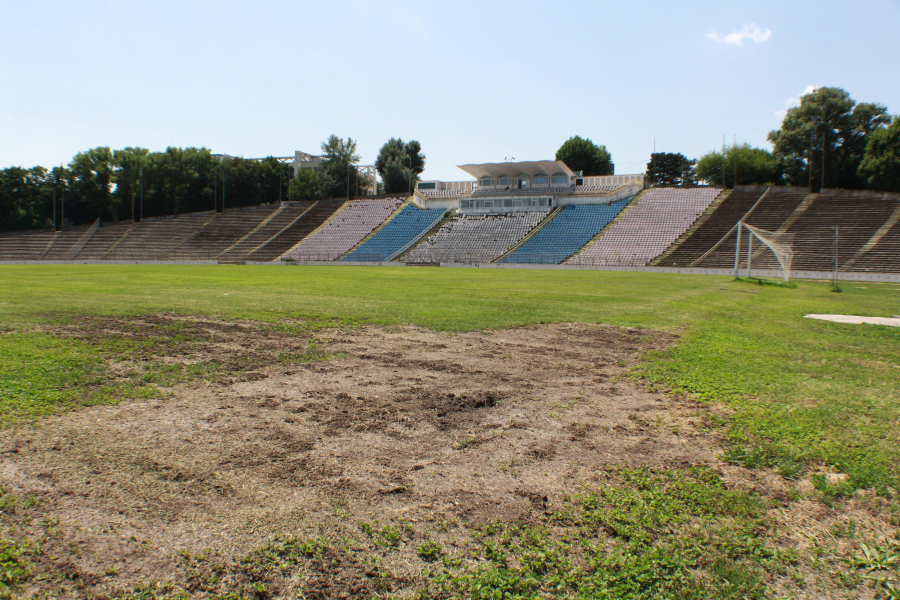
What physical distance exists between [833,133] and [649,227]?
3119cm

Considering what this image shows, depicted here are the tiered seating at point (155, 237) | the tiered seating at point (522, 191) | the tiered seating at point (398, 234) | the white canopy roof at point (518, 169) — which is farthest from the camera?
the tiered seating at point (522, 191)

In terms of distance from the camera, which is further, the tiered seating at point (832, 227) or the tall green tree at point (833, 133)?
the tall green tree at point (833, 133)

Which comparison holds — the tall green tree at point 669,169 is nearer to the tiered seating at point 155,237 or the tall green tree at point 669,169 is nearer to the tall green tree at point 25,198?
the tiered seating at point 155,237

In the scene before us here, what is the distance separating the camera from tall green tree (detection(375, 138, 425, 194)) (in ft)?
261

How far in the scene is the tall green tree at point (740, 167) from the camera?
72812mm

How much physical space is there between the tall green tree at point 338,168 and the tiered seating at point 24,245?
34343mm

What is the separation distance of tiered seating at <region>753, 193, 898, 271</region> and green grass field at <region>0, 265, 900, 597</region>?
28707 millimetres

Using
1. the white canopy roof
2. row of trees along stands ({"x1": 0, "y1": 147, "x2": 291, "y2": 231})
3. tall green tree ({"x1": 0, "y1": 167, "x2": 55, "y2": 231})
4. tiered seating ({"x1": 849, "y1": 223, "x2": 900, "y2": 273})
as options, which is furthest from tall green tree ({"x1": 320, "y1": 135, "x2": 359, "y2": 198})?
tiered seating ({"x1": 849, "y1": 223, "x2": 900, "y2": 273})

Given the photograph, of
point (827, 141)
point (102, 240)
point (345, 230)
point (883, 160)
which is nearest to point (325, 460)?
point (345, 230)

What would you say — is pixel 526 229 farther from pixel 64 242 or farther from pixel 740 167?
pixel 64 242

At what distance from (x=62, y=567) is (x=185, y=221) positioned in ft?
233

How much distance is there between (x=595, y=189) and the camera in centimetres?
5947

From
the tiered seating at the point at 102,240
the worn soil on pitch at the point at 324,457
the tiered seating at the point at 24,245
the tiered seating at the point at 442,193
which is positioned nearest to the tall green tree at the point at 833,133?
the tiered seating at the point at 442,193

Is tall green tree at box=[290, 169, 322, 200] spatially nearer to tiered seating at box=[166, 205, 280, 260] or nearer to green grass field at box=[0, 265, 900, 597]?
tiered seating at box=[166, 205, 280, 260]
